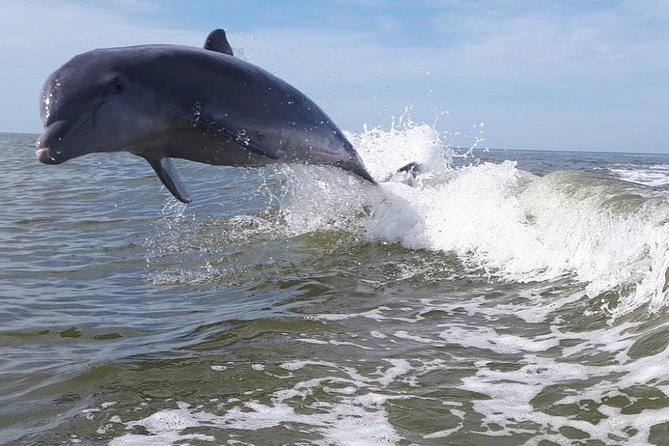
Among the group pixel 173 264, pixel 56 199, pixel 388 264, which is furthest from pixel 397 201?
pixel 56 199

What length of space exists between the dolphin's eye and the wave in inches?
162

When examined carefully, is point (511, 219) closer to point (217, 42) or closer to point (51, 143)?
point (217, 42)

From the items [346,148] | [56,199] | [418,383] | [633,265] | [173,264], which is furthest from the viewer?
[56,199]

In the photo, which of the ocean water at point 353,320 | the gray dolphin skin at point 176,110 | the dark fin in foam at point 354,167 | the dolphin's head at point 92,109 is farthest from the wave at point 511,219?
the dolphin's head at point 92,109

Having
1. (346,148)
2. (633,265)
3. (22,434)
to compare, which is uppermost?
(346,148)

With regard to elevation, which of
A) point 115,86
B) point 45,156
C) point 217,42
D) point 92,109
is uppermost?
point 217,42

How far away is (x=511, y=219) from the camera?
955 centimetres

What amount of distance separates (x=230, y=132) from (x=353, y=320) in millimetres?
1853

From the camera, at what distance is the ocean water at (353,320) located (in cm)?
379

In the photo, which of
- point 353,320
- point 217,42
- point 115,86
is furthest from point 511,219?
point 115,86

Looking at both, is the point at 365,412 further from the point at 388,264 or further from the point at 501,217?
the point at 501,217

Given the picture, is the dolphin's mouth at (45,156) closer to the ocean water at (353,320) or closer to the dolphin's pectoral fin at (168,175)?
the dolphin's pectoral fin at (168,175)

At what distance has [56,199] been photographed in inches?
606

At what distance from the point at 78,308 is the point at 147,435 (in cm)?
322
